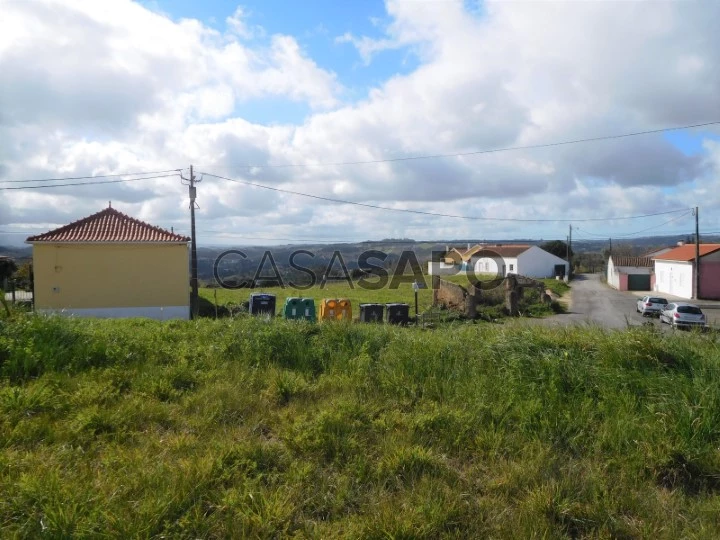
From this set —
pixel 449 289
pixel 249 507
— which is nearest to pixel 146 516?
pixel 249 507

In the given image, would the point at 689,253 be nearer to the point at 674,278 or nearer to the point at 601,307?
the point at 674,278

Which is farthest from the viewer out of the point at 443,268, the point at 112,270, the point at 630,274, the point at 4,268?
the point at 443,268

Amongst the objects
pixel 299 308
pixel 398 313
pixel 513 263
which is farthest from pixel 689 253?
pixel 299 308

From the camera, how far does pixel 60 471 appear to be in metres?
3.29

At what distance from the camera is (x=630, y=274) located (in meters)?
46.0

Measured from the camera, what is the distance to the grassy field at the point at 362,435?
2980 mm

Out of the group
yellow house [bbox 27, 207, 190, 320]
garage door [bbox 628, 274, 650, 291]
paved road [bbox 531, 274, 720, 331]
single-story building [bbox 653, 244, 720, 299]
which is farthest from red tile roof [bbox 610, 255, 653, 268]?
yellow house [bbox 27, 207, 190, 320]

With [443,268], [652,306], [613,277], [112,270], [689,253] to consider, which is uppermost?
[689,253]

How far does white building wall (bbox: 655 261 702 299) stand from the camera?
36.2m

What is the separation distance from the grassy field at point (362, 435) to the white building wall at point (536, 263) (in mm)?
56574

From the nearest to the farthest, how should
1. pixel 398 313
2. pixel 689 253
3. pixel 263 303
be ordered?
pixel 398 313
pixel 263 303
pixel 689 253

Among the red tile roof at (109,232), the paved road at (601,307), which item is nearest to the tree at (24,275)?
the red tile roof at (109,232)

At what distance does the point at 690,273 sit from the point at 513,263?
2398 cm

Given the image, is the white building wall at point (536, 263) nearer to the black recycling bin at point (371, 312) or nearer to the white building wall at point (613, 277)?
the white building wall at point (613, 277)
